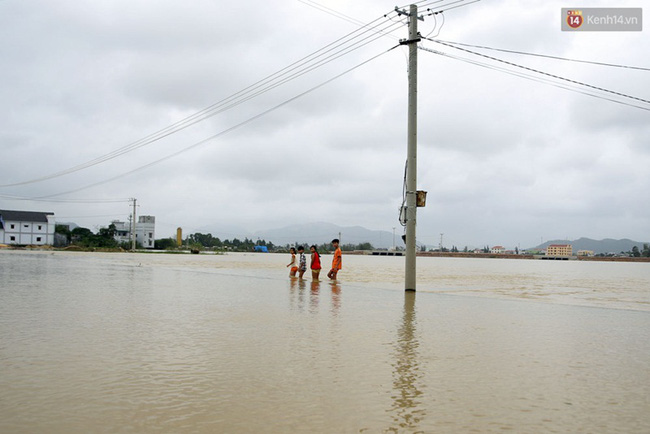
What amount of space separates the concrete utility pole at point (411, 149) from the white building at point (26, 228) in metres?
106

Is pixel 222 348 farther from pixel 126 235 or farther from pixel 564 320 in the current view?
pixel 126 235

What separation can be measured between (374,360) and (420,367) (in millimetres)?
644

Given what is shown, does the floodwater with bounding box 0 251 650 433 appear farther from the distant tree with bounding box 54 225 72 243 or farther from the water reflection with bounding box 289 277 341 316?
the distant tree with bounding box 54 225 72 243

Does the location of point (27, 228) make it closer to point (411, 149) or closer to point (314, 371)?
point (411, 149)

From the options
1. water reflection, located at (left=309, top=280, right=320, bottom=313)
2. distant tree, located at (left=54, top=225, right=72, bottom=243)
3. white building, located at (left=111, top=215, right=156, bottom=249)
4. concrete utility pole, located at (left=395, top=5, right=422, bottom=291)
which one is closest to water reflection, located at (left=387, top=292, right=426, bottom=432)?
water reflection, located at (left=309, top=280, right=320, bottom=313)

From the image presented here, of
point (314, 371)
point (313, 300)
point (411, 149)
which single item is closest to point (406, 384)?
point (314, 371)

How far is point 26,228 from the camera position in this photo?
352 feet

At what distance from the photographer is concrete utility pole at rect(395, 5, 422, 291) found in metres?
A: 17.8

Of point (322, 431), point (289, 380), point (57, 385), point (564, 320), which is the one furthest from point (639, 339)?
point (57, 385)

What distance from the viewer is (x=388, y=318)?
11562mm

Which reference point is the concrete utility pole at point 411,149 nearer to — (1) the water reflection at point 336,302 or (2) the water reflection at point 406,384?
(1) the water reflection at point 336,302

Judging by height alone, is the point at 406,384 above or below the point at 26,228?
below

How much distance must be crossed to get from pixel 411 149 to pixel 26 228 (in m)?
109

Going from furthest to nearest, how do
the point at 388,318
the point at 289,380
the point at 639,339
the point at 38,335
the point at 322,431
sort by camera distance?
the point at 388,318 → the point at 639,339 → the point at 38,335 → the point at 289,380 → the point at 322,431
